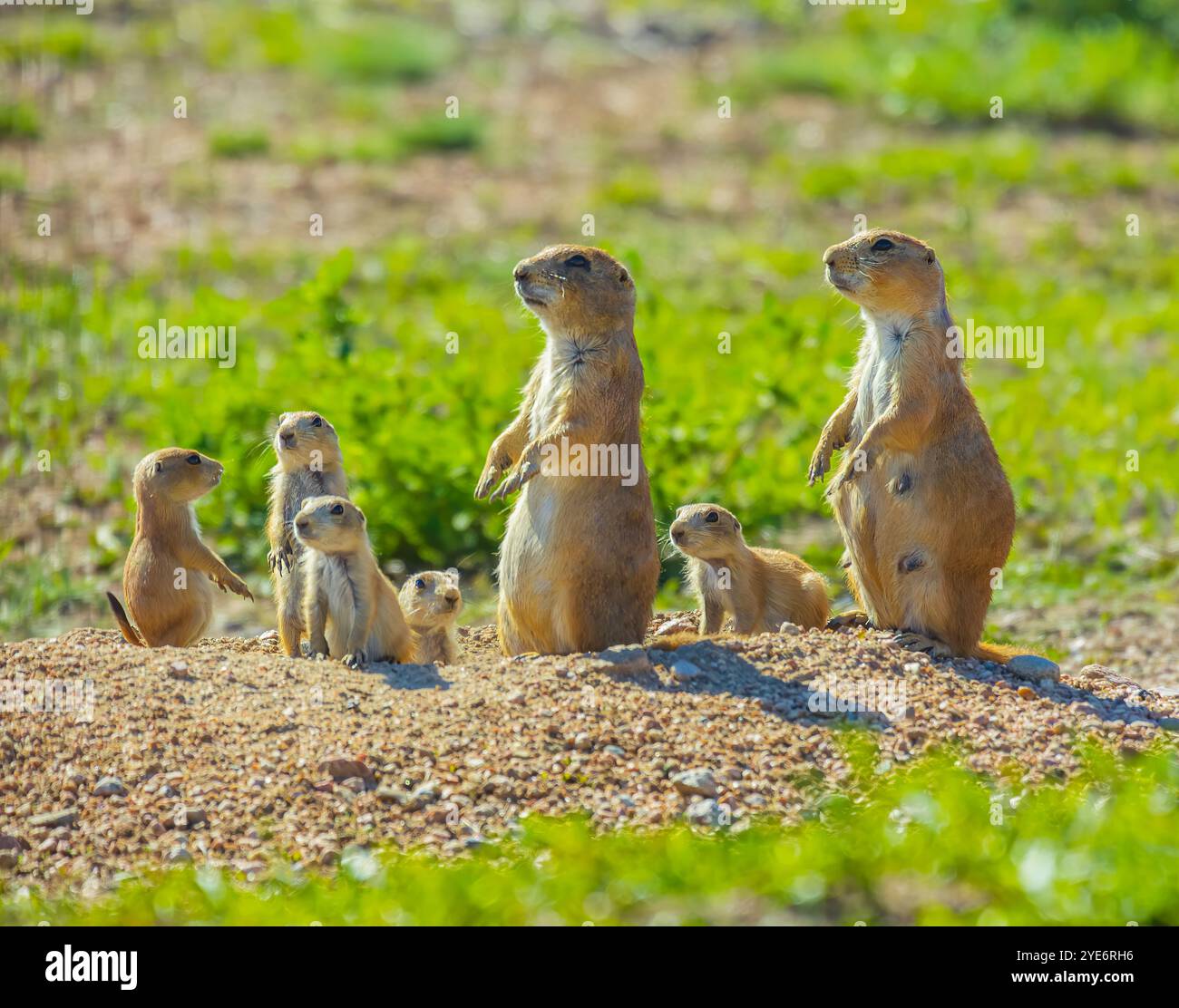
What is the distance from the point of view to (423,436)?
10508 mm

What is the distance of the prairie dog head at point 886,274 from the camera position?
7.80 metres

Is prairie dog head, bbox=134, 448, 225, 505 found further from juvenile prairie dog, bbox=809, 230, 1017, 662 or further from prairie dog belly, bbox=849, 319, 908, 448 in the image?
prairie dog belly, bbox=849, 319, 908, 448

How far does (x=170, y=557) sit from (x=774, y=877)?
3668mm

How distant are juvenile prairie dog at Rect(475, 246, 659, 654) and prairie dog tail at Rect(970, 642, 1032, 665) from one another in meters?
1.47

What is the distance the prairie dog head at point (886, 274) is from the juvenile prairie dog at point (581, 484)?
3.10ft

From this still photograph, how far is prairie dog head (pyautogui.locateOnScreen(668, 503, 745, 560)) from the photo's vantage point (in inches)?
333

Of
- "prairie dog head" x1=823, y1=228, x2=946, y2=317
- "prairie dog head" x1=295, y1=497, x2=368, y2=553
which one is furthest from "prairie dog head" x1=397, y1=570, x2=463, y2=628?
"prairie dog head" x1=823, y1=228, x2=946, y2=317

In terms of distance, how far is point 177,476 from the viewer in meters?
8.12

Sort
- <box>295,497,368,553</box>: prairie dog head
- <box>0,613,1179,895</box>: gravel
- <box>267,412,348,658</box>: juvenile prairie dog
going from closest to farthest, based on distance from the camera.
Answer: <box>0,613,1179,895</box>: gravel, <box>295,497,368,553</box>: prairie dog head, <box>267,412,348,658</box>: juvenile prairie dog

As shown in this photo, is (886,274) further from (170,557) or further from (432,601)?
(170,557)

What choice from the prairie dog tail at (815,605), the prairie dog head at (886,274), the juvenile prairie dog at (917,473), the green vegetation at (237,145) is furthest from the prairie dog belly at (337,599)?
the green vegetation at (237,145)

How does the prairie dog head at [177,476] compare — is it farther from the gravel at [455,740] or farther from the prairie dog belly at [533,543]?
the prairie dog belly at [533,543]
